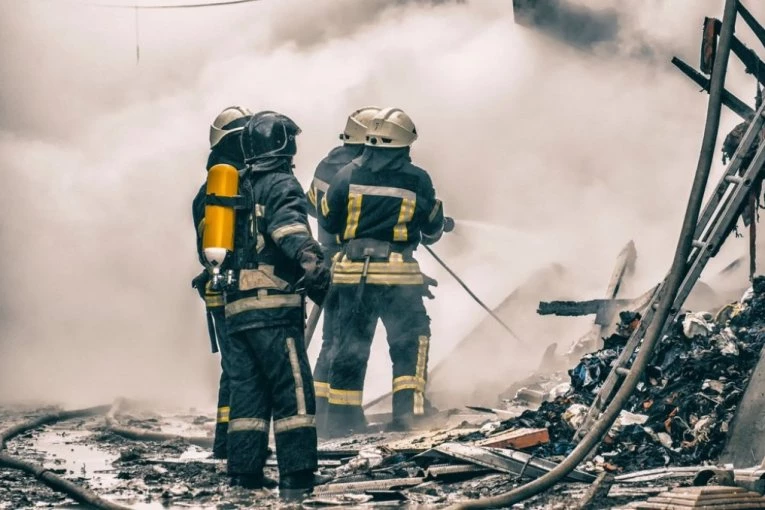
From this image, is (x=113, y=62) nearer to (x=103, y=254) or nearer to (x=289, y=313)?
(x=103, y=254)

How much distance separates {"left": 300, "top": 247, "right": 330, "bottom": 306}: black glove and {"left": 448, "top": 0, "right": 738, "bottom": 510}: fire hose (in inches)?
56.3

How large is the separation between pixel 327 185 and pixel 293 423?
3.38 m

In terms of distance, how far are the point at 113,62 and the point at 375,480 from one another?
1165 cm

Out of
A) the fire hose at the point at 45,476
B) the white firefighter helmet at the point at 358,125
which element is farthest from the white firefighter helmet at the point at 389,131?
the fire hose at the point at 45,476

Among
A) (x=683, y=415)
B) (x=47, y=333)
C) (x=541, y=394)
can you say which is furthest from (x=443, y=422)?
(x=47, y=333)

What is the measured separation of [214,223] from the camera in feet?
22.2

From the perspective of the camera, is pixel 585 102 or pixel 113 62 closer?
pixel 585 102

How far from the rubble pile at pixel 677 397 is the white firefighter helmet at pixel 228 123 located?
2316mm

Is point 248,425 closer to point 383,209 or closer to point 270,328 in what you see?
point 270,328

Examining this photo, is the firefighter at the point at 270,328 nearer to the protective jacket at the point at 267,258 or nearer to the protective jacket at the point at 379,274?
the protective jacket at the point at 267,258

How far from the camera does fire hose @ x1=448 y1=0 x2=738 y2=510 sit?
243 inches

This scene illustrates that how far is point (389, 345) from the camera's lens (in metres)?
9.23

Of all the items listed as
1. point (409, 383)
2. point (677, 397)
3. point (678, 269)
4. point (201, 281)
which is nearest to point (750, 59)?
point (678, 269)

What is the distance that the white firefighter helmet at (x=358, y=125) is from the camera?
384 inches
